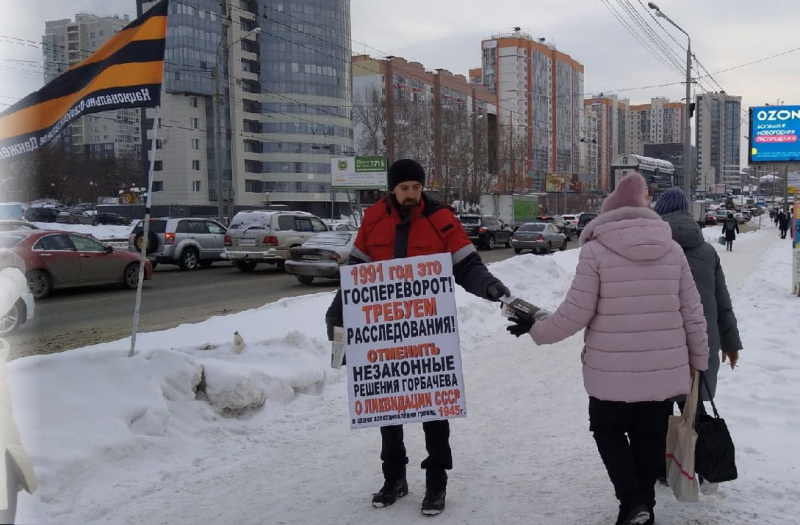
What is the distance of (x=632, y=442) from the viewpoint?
3.69 metres

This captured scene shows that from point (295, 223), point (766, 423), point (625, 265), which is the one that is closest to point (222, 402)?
point (625, 265)

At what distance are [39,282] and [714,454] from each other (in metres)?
14.7

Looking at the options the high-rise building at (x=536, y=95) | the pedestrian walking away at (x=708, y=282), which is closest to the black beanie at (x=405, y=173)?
the pedestrian walking away at (x=708, y=282)

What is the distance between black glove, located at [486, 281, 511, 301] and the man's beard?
64cm

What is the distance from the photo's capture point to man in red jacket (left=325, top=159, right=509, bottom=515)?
13.4 ft

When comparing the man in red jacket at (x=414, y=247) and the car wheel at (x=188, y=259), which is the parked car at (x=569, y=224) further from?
the man in red jacket at (x=414, y=247)

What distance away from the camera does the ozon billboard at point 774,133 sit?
28.8 metres

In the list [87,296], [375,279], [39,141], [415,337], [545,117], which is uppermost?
[545,117]

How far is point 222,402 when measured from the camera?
576 cm

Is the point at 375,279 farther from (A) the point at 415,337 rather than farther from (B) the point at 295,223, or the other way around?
(B) the point at 295,223

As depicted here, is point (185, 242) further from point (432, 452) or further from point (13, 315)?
point (432, 452)

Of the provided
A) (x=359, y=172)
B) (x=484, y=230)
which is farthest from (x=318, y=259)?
(x=359, y=172)

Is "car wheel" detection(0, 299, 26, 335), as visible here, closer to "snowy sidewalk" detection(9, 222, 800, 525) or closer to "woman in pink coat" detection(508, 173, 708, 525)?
"snowy sidewalk" detection(9, 222, 800, 525)

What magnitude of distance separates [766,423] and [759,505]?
1.74m
